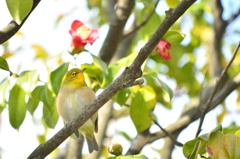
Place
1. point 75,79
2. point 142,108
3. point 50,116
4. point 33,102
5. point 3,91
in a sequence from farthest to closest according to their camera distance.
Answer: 1. point 75,79
2. point 50,116
3. point 33,102
4. point 142,108
5. point 3,91

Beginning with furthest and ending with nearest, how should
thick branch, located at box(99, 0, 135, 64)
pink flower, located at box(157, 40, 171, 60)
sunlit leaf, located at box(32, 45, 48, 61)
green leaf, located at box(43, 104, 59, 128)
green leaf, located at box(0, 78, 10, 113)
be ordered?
sunlit leaf, located at box(32, 45, 48, 61) < thick branch, located at box(99, 0, 135, 64) < green leaf, located at box(43, 104, 59, 128) < pink flower, located at box(157, 40, 171, 60) < green leaf, located at box(0, 78, 10, 113)

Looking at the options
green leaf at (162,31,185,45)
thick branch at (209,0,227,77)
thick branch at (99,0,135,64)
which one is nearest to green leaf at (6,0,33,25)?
green leaf at (162,31,185,45)

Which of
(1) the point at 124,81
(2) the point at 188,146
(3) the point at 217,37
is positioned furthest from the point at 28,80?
(3) the point at 217,37

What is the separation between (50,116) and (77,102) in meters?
0.37

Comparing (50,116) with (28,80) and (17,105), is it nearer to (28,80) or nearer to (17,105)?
(17,105)

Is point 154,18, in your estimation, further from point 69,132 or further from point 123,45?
point 69,132

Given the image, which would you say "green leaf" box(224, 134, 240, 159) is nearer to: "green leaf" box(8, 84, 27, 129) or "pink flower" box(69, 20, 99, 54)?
"pink flower" box(69, 20, 99, 54)

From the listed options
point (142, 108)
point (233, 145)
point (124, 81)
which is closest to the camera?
point (233, 145)

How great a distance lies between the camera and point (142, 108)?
259 centimetres

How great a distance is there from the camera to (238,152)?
163 centimetres

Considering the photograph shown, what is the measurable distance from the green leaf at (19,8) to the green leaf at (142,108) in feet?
3.79

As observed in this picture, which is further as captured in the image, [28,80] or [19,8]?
[28,80]

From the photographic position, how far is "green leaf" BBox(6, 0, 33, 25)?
1708 mm

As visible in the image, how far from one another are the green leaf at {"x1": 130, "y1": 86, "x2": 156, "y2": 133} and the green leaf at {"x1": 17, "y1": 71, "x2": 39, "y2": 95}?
74 cm
